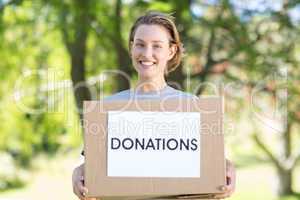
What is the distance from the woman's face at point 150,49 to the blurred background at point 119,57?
2.52 metres

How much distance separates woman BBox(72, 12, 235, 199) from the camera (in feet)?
6.23

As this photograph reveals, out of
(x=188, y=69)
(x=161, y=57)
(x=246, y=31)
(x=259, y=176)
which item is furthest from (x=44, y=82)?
(x=259, y=176)

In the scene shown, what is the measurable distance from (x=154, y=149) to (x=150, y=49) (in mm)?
316

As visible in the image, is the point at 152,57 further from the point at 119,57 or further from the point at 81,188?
the point at 119,57

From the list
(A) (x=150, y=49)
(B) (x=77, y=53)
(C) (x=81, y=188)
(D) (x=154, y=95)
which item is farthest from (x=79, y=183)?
(B) (x=77, y=53)

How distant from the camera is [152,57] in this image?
6.33 feet

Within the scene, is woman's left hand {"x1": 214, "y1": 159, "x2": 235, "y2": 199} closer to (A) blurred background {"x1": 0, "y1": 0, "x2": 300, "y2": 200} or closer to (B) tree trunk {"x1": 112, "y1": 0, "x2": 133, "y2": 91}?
(A) blurred background {"x1": 0, "y1": 0, "x2": 300, "y2": 200}

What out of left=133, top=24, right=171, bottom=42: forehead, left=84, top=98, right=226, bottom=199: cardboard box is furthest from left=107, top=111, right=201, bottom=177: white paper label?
left=133, top=24, right=171, bottom=42: forehead

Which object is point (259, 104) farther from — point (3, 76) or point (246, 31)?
point (3, 76)

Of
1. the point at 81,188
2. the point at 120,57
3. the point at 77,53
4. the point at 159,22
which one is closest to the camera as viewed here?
the point at 81,188

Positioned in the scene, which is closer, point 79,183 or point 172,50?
point 79,183

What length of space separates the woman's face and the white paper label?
0.16m

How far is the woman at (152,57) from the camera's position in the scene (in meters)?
1.90

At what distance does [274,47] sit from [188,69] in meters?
0.87
